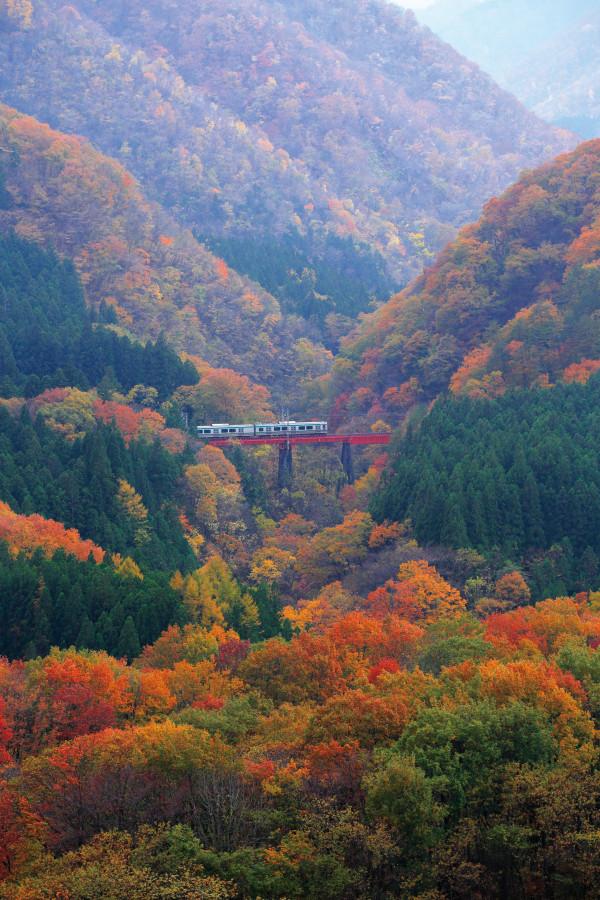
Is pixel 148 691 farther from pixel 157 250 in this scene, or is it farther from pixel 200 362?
pixel 157 250

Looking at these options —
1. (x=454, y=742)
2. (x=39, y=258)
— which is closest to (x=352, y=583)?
(x=454, y=742)

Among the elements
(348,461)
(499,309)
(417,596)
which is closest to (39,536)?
(417,596)

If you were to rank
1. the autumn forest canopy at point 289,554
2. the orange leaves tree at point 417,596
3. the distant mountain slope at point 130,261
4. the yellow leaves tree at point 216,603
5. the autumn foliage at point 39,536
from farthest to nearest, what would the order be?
the distant mountain slope at point 130,261, the autumn foliage at point 39,536, the orange leaves tree at point 417,596, the yellow leaves tree at point 216,603, the autumn forest canopy at point 289,554

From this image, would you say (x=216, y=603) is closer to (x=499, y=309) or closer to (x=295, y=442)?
(x=295, y=442)

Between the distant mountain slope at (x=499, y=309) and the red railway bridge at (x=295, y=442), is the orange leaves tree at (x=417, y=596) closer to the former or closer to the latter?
the distant mountain slope at (x=499, y=309)

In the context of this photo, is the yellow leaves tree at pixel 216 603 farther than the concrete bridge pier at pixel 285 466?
No

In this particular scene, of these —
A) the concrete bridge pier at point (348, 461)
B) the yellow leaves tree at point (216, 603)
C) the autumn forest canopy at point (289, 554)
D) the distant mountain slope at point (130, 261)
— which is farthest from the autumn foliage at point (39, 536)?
the distant mountain slope at point (130, 261)
